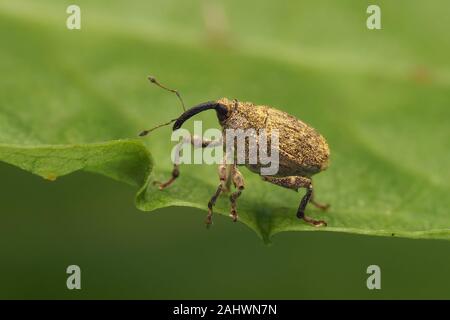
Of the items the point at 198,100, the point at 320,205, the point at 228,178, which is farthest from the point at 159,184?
the point at 198,100

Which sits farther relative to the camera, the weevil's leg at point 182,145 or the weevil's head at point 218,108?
the weevil's head at point 218,108

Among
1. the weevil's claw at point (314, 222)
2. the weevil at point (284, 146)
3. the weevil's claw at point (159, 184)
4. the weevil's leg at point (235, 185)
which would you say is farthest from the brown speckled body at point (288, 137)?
the weevil's claw at point (159, 184)

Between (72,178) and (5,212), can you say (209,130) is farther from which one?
(5,212)

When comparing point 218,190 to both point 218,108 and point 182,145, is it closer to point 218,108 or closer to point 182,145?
point 182,145

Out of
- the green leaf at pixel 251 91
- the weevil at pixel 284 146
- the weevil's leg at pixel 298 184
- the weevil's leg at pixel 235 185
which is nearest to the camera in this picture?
the weevil's leg at pixel 235 185

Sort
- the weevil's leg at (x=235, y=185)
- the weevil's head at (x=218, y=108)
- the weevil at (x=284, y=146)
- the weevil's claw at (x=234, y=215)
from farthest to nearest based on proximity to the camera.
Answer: the weevil's head at (x=218, y=108) → the weevil at (x=284, y=146) → the weevil's leg at (x=235, y=185) → the weevil's claw at (x=234, y=215)

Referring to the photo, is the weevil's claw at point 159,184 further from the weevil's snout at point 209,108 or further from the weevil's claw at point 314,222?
the weevil's claw at point 314,222

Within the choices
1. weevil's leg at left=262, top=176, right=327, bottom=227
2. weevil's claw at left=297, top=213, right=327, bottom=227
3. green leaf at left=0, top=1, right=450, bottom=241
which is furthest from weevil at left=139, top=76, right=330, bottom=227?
weevil's claw at left=297, top=213, right=327, bottom=227

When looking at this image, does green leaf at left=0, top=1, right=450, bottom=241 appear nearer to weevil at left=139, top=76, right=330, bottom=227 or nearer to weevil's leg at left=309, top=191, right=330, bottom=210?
weevil's leg at left=309, top=191, right=330, bottom=210
